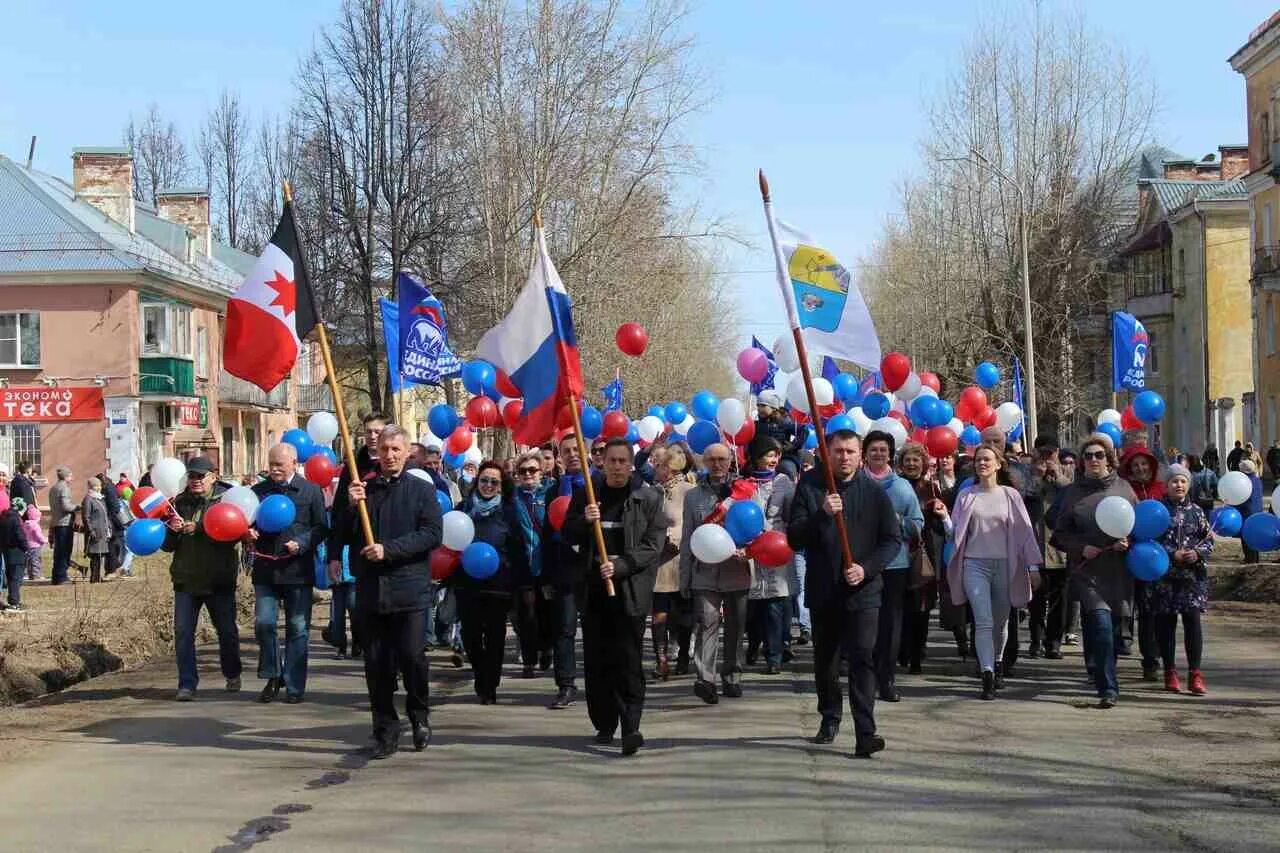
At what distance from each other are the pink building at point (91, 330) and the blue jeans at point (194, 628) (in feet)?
111

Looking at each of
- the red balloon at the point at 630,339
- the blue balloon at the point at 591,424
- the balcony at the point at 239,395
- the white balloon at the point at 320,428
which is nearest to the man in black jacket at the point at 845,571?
the white balloon at the point at 320,428

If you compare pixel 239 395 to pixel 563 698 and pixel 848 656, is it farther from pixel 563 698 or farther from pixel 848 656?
pixel 848 656

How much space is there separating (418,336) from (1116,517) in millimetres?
8553

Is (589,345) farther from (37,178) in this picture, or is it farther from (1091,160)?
(37,178)

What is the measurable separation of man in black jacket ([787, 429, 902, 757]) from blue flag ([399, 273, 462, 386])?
877 cm

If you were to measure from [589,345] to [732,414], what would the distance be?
70.0ft

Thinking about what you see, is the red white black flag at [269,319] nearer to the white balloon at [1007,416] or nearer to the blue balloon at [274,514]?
the blue balloon at [274,514]

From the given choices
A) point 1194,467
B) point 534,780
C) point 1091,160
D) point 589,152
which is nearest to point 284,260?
point 534,780

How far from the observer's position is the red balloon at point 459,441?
58.3 ft

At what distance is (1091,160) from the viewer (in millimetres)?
44312

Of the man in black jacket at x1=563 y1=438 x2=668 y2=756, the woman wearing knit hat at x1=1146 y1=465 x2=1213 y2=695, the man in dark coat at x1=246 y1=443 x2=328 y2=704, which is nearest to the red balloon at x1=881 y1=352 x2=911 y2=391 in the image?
the woman wearing knit hat at x1=1146 y1=465 x2=1213 y2=695

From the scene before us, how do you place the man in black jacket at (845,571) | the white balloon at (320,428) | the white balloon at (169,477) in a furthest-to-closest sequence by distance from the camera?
the white balloon at (320,428), the white balloon at (169,477), the man in black jacket at (845,571)

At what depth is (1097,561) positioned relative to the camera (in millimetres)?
11625

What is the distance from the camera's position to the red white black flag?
36.6 feet
